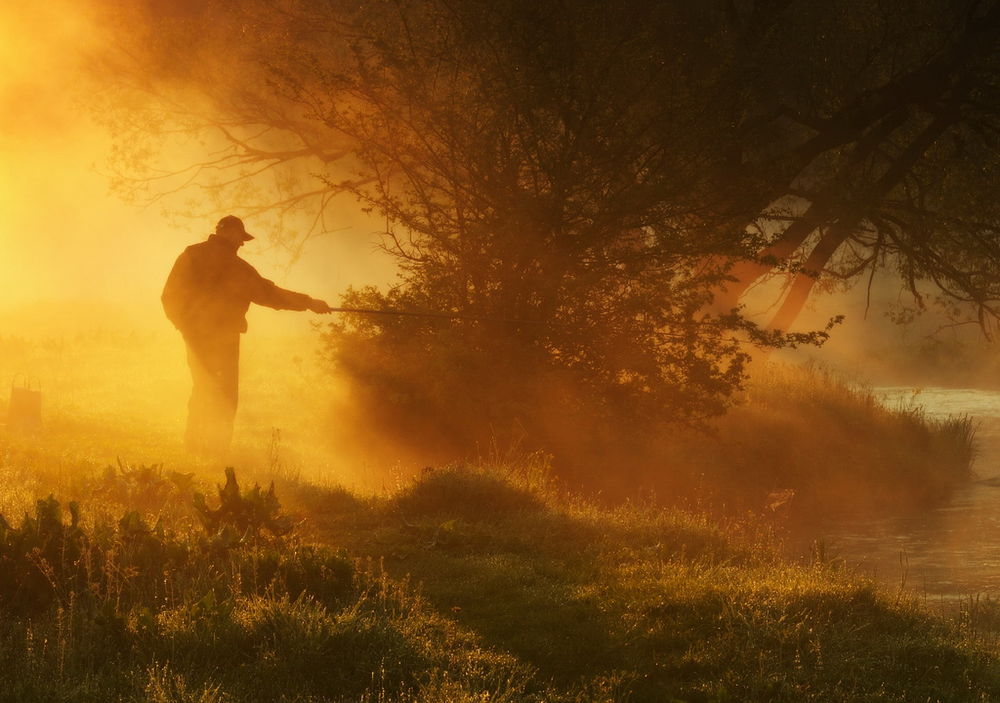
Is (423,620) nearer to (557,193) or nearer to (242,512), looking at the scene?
(242,512)

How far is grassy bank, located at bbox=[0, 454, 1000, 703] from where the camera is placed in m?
5.82

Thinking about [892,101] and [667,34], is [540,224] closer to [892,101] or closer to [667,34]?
[667,34]

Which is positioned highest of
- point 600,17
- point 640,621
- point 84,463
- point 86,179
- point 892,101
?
point 86,179

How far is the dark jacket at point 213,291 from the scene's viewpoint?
1269cm

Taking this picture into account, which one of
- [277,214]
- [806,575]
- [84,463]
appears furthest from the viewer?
[277,214]

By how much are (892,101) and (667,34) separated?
17.5 feet

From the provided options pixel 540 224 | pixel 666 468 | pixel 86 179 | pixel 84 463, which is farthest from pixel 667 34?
pixel 86 179

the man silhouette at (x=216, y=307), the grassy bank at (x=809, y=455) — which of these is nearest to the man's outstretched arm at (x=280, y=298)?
the man silhouette at (x=216, y=307)

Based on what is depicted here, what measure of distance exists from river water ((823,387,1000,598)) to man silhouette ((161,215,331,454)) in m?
6.92

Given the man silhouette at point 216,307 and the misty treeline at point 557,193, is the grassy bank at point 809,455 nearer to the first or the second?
the misty treeline at point 557,193

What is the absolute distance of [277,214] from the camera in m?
21.1

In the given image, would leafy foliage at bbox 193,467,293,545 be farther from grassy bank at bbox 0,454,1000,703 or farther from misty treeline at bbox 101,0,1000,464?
misty treeline at bbox 101,0,1000,464

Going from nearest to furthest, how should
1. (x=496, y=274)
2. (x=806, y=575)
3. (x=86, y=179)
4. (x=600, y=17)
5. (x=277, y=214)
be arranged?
(x=806, y=575)
(x=600, y=17)
(x=496, y=274)
(x=277, y=214)
(x=86, y=179)

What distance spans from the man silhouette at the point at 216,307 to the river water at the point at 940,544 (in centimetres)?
692
